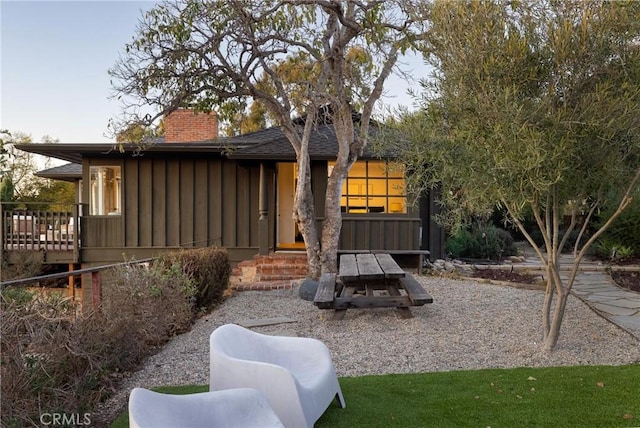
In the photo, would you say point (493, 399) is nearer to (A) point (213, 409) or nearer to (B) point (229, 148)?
(A) point (213, 409)

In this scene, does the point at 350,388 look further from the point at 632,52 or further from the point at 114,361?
the point at 632,52

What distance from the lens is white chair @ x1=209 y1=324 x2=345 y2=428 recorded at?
2834mm

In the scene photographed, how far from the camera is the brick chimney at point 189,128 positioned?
13.9 m

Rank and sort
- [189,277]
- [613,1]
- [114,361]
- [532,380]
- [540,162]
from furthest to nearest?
[189,277], [114,361], [532,380], [613,1], [540,162]

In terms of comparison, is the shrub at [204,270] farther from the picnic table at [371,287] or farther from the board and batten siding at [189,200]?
the board and batten siding at [189,200]

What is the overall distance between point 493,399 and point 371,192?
305 inches

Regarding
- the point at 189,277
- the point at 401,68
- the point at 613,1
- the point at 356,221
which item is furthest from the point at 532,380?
the point at 356,221

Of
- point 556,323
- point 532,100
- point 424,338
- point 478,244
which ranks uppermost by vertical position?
point 532,100

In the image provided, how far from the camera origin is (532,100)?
3.74 m

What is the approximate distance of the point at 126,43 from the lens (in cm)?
810

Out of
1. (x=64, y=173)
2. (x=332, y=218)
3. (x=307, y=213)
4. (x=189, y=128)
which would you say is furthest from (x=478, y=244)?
(x=64, y=173)

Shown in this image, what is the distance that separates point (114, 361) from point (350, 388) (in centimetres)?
212

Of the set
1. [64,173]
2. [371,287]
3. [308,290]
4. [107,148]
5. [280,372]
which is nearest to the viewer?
[280,372]

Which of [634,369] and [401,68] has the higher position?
[401,68]
